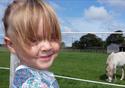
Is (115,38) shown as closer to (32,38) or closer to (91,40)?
(91,40)

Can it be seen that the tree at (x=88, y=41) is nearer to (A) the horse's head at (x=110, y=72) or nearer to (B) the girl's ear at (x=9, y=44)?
(A) the horse's head at (x=110, y=72)

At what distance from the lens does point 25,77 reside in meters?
1.31

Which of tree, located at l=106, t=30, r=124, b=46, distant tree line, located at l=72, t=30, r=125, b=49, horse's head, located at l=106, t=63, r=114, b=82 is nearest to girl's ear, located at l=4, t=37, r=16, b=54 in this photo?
distant tree line, located at l=72, t=30, r=125, b=49

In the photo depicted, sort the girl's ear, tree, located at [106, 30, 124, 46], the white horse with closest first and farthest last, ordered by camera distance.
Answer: the girl's ear, tree, located at [106, 30, 124, 46], the white horse

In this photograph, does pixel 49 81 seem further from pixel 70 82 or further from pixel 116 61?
pixel 116 61

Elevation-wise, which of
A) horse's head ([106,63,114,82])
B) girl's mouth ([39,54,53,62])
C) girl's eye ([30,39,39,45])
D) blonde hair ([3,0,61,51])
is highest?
blonde hair ([3,0,61,51])

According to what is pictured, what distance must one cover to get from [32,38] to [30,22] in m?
0.06

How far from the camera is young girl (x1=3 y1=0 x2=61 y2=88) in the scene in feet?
4.11

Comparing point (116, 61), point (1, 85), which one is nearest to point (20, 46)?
point (1, 85)

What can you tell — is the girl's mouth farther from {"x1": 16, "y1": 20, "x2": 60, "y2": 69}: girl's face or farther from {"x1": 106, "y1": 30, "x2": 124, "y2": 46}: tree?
{"x1": 106, "y1": 30, "x2": 124, "y2": 46}: tree

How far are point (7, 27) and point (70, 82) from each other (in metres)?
8.82

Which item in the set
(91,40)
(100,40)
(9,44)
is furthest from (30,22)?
(91,40)

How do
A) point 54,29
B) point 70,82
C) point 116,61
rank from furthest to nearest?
point 116,61, point 70,82, point 54,29

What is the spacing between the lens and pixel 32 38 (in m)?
1.25
